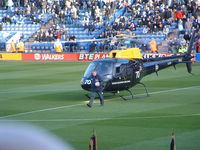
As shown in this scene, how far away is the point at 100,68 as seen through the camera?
23.7 m

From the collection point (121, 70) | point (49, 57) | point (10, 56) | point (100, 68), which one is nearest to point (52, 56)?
point (49, 57)

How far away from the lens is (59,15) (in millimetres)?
65938

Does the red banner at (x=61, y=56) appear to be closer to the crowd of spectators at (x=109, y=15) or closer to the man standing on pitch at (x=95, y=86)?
the crowd of spectators at (x=109, y=15)

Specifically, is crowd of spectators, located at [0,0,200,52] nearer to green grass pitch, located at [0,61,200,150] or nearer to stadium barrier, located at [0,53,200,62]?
stadium barrier, located at [0,53,200,62]

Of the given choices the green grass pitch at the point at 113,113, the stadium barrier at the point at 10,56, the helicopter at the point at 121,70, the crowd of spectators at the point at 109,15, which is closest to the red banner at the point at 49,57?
the stadium barrier at the point at 10,56

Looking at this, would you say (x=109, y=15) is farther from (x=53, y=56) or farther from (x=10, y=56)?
(x=10, y=56)

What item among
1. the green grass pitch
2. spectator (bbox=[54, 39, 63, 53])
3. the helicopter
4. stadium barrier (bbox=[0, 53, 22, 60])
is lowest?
stadium barrier (bbox=[0, 53, 22, 60])

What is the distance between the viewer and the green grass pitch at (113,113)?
1455 cm

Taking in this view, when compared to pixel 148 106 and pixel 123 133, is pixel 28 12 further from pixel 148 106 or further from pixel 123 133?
pixel 123 133

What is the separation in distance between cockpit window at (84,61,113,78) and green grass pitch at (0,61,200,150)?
4.45 ft

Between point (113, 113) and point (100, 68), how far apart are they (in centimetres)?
384

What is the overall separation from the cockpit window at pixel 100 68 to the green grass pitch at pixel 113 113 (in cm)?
136

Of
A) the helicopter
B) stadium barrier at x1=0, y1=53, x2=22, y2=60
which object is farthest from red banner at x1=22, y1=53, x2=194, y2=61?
the helicopter

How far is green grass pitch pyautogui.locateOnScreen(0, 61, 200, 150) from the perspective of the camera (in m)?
14.6
